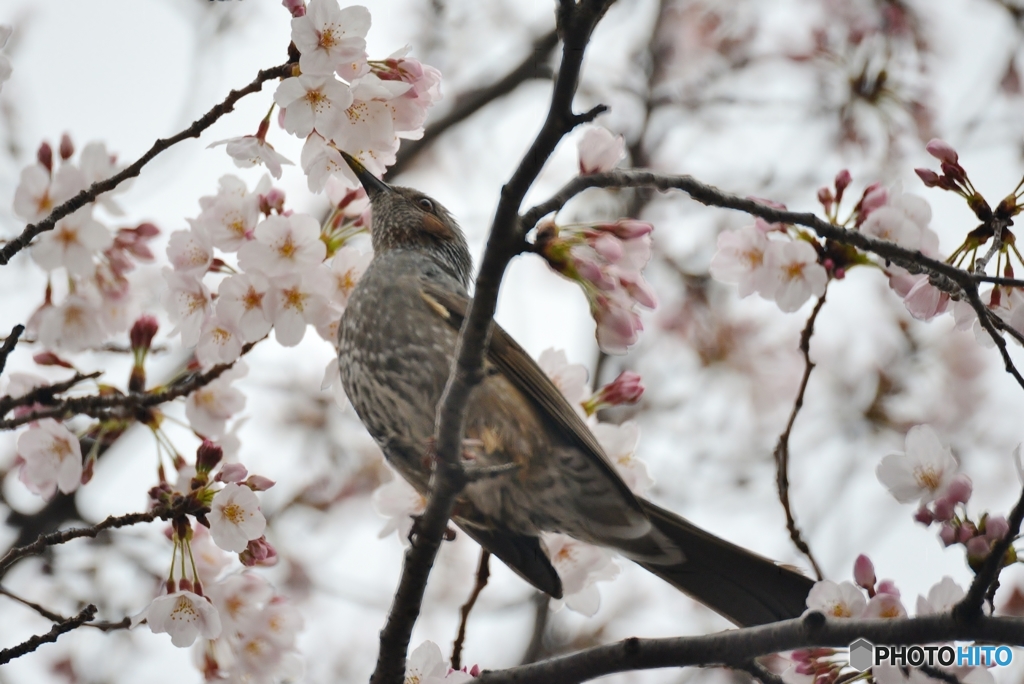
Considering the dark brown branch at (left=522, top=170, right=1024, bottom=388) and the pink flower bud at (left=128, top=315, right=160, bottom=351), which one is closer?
the dark brown branch at (left=522, top=170, right=1024, bottom=388)

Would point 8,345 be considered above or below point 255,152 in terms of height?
below

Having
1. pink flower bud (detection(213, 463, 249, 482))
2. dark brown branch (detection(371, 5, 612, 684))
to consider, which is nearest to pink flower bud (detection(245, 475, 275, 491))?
pink flower bud (detection(213, 463, 249, 482))

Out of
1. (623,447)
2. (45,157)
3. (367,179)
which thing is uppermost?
(367,179)

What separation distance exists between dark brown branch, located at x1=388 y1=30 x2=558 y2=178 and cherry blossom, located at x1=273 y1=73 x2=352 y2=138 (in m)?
2.36

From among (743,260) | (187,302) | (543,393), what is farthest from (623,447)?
(187,302)

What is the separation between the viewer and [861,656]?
6.91 feet

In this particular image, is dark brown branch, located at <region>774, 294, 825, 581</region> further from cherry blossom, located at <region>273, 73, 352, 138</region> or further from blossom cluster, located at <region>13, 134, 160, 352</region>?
blossom cluster, located at <region>13, 134, 160, 352</region>

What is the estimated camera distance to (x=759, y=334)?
250 inches

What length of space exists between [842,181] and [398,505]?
166 cm

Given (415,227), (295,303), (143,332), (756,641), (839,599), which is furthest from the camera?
(415,227)

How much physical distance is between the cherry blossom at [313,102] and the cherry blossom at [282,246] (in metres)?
0.37

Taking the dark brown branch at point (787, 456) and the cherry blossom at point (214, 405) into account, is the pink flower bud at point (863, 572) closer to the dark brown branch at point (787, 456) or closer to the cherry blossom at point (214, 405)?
the dark brown branch at point (787, 456)

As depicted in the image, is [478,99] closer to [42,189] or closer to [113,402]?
[42,189]

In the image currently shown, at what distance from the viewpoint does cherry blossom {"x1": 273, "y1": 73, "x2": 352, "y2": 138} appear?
2.07 meters
